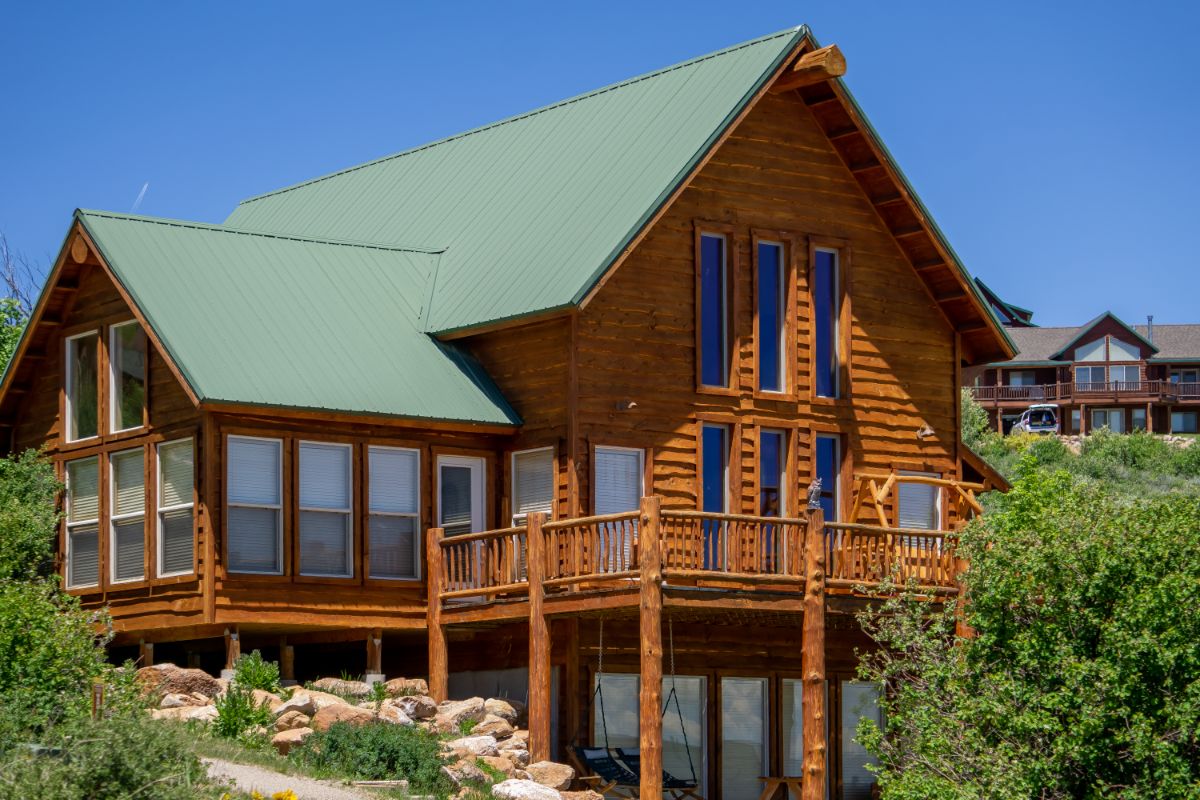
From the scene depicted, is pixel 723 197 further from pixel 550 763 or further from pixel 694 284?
pixel 550 763

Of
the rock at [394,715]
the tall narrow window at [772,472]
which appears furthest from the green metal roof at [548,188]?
the rock at [394,715]

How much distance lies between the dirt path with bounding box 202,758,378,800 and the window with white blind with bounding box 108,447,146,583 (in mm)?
7239

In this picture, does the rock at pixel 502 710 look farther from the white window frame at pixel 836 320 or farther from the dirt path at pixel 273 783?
the white window frame at pixel 836 320

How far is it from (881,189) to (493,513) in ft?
28.6

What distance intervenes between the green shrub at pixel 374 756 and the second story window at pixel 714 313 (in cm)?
893

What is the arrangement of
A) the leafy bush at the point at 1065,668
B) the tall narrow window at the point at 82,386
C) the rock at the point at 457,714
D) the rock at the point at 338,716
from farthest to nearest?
the tall narrow window at the point at 82,386 < the rock at the point at 457,714 < the rock at the point at 338,716 < the leafy bush at the point at 1065,668

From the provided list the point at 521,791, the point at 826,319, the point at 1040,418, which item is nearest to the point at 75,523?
the point at 521,791

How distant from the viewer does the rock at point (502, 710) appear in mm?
30812

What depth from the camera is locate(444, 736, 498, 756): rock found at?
94.5 feet

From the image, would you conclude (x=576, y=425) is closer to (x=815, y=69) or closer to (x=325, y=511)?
(x=325, y=511)

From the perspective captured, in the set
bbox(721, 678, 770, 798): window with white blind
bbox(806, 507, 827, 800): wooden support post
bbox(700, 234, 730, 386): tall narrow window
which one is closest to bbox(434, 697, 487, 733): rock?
bbox(806, 507, 827, 800): wooden support post

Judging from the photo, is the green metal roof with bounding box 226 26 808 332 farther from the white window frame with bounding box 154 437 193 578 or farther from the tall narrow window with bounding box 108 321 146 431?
the white window frame with bounding box 154 437 193 578

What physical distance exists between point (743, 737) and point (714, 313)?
271 inches

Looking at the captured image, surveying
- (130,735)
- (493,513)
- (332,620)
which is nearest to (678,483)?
(493,513)
